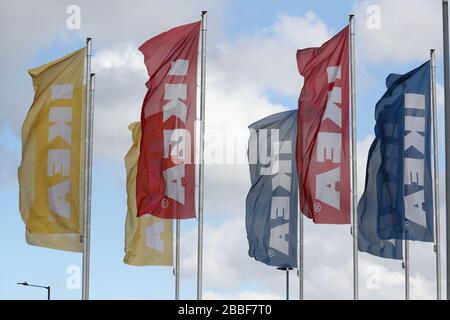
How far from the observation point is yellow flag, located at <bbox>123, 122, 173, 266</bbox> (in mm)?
37438

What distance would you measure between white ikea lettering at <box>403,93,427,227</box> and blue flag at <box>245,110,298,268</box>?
172 inches

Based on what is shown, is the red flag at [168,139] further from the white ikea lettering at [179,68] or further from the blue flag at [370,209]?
the blue flag at [370,209]

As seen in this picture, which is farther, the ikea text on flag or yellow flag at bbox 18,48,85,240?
the ikea text on flag

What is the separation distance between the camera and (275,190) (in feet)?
123

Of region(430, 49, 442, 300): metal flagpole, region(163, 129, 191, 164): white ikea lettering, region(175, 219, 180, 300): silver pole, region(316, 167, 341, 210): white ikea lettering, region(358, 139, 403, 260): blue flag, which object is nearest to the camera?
region(163, 129, 191, 164): white ikea lettering

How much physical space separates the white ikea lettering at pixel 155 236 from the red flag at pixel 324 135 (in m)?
6.24

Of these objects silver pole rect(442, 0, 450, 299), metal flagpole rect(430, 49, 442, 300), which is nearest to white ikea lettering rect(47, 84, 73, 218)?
metal flagpole rect(430, 49, 442, 300)

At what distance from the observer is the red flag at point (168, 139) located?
107 ft

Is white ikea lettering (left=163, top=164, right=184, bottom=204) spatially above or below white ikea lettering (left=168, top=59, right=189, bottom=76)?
below

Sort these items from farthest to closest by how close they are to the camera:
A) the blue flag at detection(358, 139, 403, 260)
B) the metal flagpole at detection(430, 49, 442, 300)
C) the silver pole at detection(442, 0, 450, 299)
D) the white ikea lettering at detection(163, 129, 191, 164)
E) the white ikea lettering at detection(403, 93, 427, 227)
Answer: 1. the metal flagpole at detection(430, 49, 442, 300)
2. the blue flag at detection(358, 139, 403, 260)
3. the white ikea lettering at detection(403, 93, 427, 227)
4. the white ikea lettering at detection(163, 129, 191, 164)
5. the silver pole at detection(442, 0, 450, 299)

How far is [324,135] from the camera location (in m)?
33.0

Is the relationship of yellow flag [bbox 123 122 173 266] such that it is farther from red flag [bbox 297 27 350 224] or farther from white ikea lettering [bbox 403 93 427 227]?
white ikea lettering [bbox 403 93 427 227]
